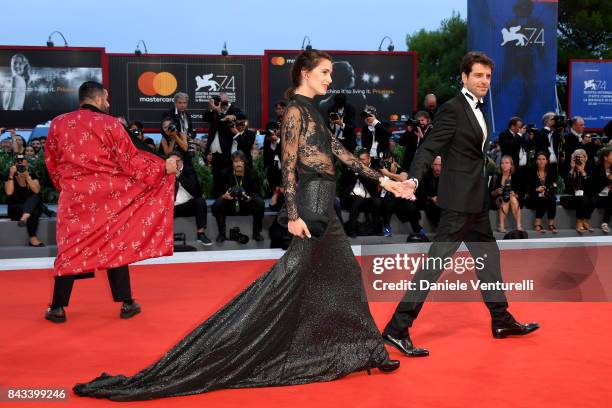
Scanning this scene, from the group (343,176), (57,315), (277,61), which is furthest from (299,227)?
(277,61)

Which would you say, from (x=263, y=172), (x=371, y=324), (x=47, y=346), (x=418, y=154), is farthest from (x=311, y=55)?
(x=263, y=172)

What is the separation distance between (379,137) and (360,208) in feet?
2.92

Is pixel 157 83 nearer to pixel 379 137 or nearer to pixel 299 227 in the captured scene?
pixel 379 137

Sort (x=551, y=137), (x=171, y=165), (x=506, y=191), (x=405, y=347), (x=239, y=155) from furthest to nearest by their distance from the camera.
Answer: (x=551, y=137), (x=506, y=191), (x=239, y=155), (x=171, y=165), (x=405, y=347)

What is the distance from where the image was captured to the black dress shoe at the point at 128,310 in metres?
5.23

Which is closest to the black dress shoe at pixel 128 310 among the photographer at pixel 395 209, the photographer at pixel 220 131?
the photographer at pixel 220 131

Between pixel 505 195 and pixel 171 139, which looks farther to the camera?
pixel 505 195

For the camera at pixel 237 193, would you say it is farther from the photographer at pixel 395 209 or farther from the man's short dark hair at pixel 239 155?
the photographer at pixel 395 209

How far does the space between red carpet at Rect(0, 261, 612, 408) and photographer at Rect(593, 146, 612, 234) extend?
14.4 ft

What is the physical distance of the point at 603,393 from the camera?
3.55 m

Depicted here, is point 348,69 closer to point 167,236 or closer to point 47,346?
point 167,236

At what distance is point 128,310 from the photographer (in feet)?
17.2

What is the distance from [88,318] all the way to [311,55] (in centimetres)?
256

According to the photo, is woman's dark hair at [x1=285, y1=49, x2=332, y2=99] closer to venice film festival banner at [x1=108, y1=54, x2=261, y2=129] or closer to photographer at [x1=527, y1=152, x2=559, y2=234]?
photographer at [x1=527, y1=152, x2=559, y2=234]
